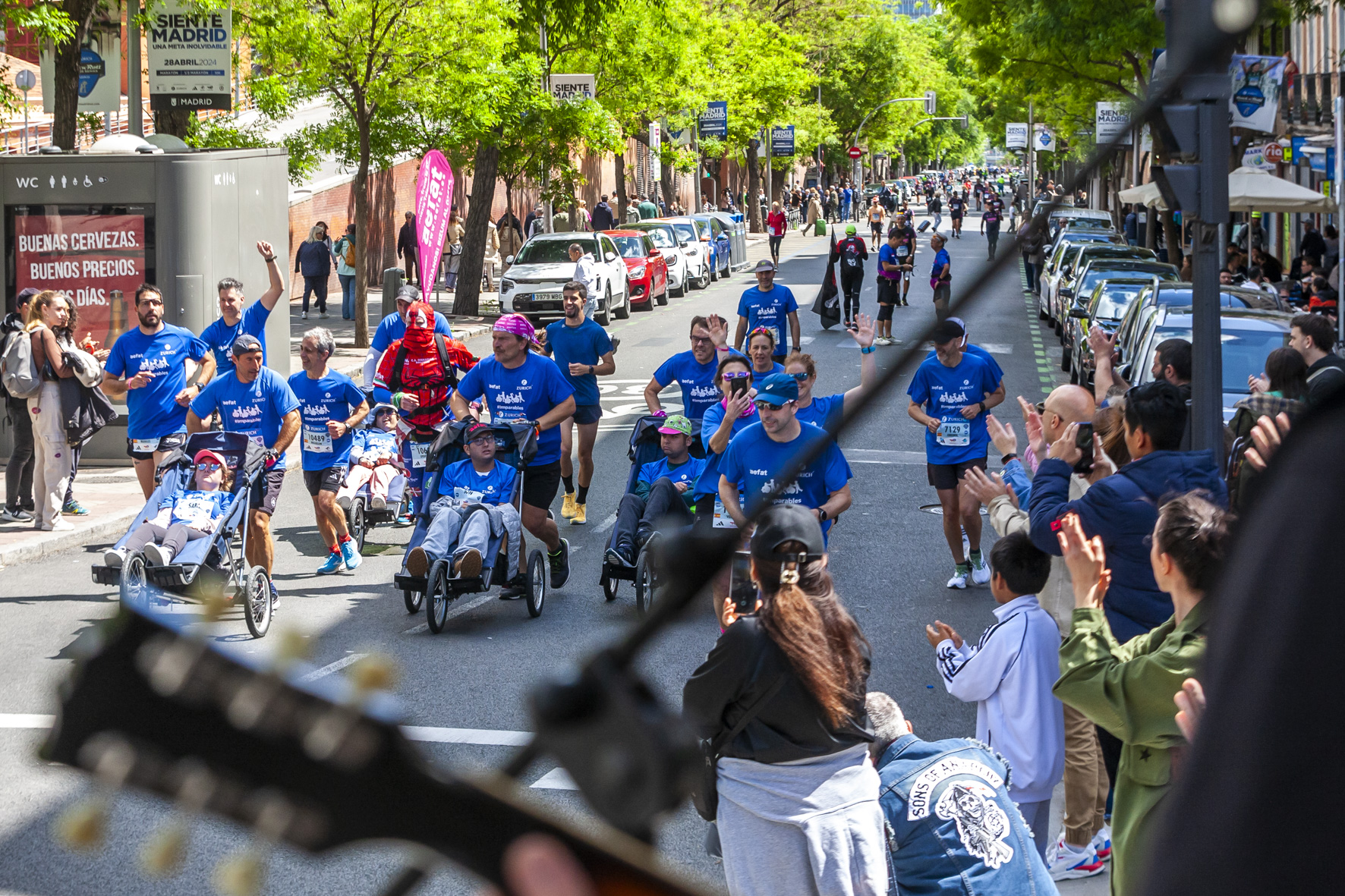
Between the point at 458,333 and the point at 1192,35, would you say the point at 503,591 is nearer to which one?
the point at 1192,35

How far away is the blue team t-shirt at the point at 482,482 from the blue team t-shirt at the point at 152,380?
7.82 feet

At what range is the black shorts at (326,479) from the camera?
10219mm

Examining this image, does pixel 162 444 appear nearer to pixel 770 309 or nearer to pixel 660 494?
pixel 660 494

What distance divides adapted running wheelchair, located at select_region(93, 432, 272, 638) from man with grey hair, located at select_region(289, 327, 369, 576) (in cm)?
72

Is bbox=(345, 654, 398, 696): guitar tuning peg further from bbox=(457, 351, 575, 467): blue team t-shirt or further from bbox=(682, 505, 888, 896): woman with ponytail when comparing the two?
bbox=(457, 351, 575, 467): blue team t-shirt

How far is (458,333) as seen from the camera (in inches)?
972

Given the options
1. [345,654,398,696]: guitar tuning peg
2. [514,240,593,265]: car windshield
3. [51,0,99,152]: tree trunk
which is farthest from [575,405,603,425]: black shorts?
[514,240,593,265]: car windshield

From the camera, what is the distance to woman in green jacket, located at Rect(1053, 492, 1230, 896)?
3.81 metres

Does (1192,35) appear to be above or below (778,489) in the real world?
above

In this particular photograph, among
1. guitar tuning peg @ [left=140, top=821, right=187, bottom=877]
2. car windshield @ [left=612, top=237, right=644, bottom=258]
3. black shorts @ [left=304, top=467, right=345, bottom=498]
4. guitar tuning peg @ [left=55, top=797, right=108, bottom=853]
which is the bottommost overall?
black shorts @ [left=304, top=467, right=345, bottom=498]

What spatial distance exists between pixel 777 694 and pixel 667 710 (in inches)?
122

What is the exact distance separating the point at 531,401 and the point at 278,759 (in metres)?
9.31

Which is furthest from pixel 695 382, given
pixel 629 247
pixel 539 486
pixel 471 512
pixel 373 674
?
pixel 629 247

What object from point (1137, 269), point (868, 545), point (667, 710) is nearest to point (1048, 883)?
point (667, 710)
